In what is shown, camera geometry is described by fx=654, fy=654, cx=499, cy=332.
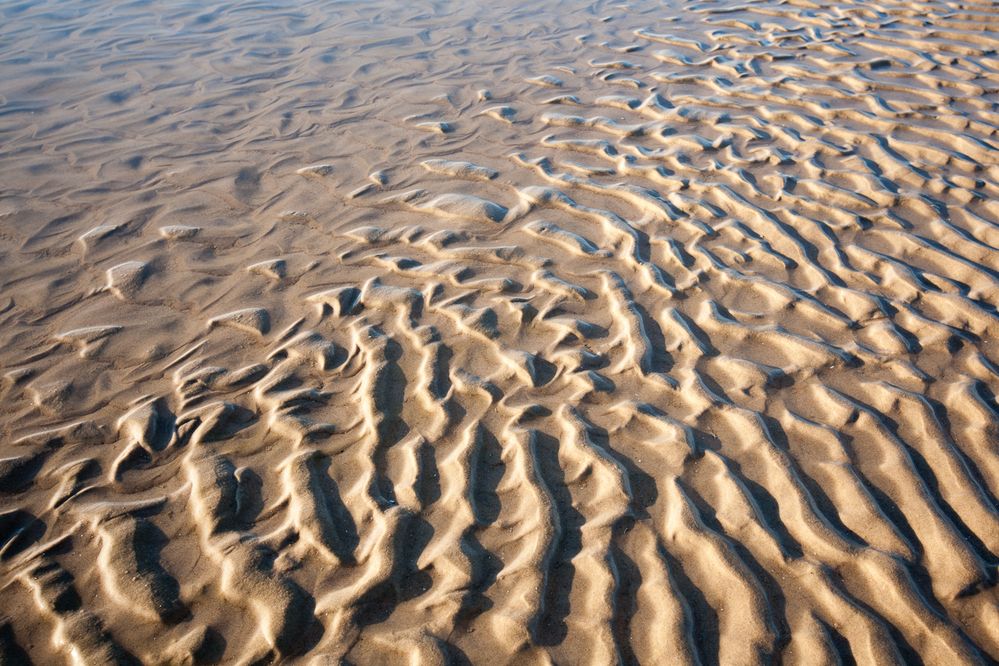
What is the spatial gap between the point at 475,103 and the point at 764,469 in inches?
175

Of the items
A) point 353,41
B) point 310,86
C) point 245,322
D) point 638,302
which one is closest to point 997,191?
point 638,302

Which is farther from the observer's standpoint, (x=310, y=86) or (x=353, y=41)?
(x=353, y=41)

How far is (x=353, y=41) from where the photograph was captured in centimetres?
750

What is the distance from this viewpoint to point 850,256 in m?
3.55

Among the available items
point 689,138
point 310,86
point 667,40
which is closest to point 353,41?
point 310,86

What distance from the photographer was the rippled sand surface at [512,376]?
2035 mm

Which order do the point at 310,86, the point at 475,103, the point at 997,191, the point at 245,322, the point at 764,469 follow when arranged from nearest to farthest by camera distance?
the point at 764,469, the point at 245,322, the point at 997,191, the point at 475,103, the point at 310,86

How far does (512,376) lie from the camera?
2.90 meters

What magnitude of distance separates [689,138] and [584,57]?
2.38m

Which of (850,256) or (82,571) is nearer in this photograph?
(82,571)

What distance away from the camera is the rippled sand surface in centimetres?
204

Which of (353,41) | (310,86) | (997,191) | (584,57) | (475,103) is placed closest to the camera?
(997,191)

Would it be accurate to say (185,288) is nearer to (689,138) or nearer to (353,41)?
(689,138)

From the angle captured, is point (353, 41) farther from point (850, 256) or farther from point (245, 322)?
point (850, 256)
